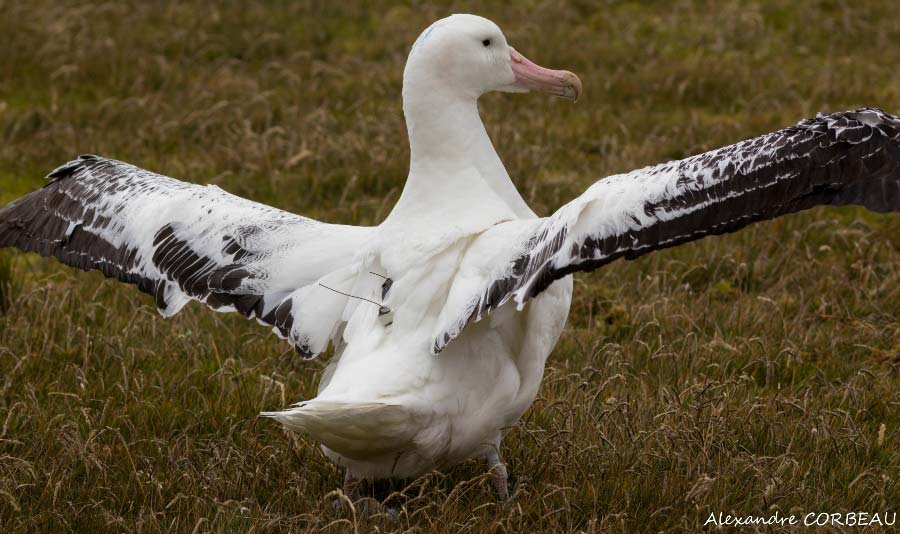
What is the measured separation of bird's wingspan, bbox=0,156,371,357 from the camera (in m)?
4.61

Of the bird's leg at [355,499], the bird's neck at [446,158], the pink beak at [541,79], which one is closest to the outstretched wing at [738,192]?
the bird's neck at [446,158]

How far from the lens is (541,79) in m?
4.93

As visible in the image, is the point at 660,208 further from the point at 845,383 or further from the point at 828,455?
the point at 845,383

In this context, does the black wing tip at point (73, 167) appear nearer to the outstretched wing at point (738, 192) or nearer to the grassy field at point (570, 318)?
the grassy field at point (570, 318)

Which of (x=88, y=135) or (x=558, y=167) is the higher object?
(x=88, y=135)

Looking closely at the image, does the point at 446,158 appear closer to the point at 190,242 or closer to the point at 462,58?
the point at 462,58

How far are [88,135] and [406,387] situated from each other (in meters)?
5.13

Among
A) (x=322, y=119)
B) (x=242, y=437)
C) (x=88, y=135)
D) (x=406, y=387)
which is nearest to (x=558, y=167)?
(x=322, y=119)

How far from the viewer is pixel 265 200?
769 cm

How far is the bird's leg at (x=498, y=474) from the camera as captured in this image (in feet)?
14.5

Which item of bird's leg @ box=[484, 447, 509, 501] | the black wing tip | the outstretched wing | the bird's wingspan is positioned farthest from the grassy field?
the outstretched wing

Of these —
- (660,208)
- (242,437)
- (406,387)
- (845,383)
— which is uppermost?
(660,208)

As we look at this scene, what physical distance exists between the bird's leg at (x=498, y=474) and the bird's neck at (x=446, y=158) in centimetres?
79

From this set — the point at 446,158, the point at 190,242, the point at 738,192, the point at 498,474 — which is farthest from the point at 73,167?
the point at 738,192
